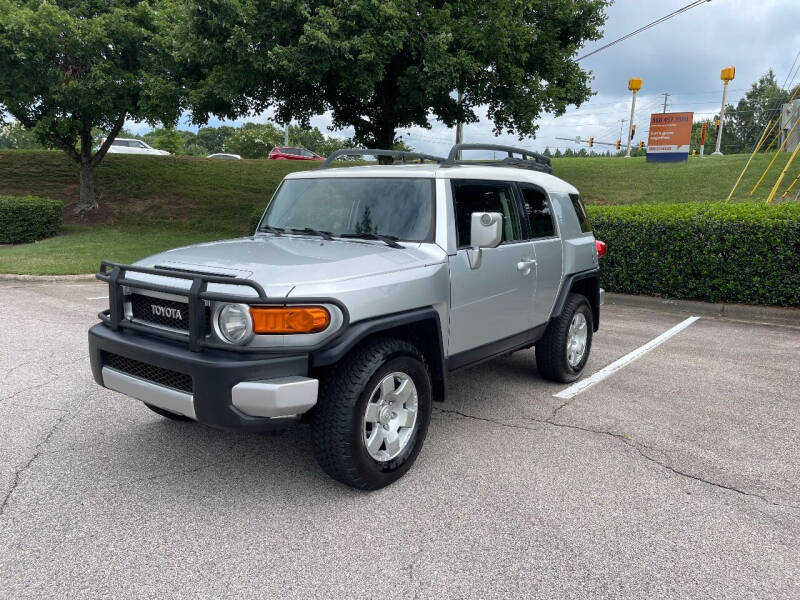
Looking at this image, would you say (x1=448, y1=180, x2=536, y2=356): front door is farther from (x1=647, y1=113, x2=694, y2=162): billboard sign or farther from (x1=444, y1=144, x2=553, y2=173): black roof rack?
A: (x1=647, y1=113, x2=694, y2=162): billboard sign

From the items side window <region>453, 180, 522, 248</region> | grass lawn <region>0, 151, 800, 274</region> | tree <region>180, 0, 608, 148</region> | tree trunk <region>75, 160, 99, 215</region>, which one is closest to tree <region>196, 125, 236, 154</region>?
grass lawn <region>0, 151, 800, 274</region>

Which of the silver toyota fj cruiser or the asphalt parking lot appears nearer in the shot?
the asphalt parking lot

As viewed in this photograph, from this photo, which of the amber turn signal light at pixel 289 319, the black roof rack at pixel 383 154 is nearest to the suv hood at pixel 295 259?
the amber turn signal light at pixel 289 319

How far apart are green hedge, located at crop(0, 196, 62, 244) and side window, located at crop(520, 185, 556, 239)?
15.0m

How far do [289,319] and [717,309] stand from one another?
8.15m

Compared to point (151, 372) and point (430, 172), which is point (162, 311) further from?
point (430, 172)

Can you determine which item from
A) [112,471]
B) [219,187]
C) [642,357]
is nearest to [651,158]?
[219,187]

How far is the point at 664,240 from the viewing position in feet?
31.1

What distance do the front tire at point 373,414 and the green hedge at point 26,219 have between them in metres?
15.5

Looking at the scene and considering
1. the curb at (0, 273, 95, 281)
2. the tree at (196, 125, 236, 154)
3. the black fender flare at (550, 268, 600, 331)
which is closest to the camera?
the black fender flare at (550, 268, 600, 331)

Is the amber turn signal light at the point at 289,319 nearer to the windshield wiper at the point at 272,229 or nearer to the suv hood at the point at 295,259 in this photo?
the suv hood at the point at 295,259

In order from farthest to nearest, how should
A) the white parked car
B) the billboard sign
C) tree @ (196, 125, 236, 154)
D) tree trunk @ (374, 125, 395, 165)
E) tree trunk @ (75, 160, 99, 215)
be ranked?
1. tree @ (196, 125, 236, 154)
2. the white parked car
3. the billboard sign
4. tree trunk @ (75, 160, 99, 215)
5. tree trunk @ (374, 125, 395, 165)

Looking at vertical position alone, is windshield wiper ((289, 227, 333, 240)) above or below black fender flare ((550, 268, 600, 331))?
above

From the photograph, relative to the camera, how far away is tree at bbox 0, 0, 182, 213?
581 inches
